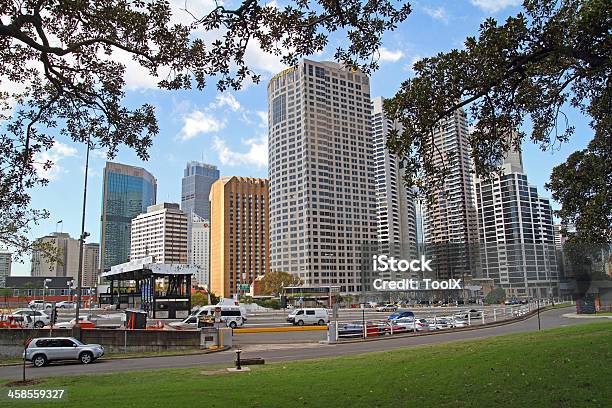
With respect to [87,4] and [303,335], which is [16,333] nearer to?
[303,335]

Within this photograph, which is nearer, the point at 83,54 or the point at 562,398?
the point at 562,398

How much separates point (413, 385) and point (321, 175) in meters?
167

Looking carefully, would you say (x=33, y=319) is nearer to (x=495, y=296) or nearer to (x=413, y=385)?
(x=413, y=385)

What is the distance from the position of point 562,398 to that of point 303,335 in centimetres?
3055

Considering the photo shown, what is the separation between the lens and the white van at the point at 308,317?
48.8m

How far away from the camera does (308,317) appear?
49.0 metres

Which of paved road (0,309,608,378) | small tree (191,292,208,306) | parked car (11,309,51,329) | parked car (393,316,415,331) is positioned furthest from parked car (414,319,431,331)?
small tree (191,292,208,306)

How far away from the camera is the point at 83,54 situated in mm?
10852

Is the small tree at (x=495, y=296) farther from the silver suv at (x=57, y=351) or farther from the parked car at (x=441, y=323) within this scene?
the silver suv at (x=57, y=351)

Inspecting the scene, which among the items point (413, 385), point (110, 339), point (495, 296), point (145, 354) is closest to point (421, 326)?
point (145, 354)

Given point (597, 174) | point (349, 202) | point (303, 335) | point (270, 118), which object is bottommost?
point (303, 335)

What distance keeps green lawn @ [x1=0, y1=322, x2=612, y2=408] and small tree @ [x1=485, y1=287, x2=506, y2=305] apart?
10147cm

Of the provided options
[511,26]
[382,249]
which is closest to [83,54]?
[511,26]

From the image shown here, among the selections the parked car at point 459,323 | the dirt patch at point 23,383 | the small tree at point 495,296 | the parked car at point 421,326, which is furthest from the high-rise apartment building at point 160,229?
the dirt patch at point 23,383
